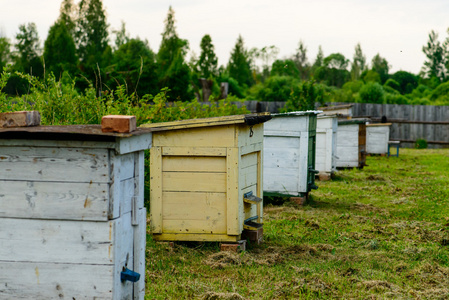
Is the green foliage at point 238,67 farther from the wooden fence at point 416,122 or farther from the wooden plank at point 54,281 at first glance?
the wooden plank at point 54,281

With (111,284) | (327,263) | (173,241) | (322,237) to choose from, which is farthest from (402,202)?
(111,284)

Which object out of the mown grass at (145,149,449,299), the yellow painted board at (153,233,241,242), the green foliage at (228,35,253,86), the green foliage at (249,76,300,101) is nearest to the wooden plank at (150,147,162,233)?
the yellow painted board at (153,233,241,242)

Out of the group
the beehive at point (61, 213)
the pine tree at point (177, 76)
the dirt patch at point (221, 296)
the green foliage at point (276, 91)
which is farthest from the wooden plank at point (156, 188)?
the green foliage at point (276, 91)

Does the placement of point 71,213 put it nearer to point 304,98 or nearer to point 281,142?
point 281,142

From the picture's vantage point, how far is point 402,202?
9992 mm

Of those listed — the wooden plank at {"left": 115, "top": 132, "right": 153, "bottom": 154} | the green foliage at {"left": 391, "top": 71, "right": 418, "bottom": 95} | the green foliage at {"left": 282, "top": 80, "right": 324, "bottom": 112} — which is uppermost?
the green foliage at {"left": 391, "top": 71, "right": 418, "bottom": 95}

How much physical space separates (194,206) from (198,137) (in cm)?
77

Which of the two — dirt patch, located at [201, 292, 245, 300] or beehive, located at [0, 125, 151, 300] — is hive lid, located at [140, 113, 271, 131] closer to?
dirt patch, located at [201, 292, 245, 300]

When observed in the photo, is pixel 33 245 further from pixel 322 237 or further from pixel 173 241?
pixel 322 237

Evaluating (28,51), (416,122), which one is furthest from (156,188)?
(28,51)

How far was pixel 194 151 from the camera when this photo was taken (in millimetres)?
6012

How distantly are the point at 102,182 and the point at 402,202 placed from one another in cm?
776

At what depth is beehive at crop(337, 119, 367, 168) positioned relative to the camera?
15.0 m

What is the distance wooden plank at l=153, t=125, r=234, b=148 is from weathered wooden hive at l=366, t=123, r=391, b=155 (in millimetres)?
14056
